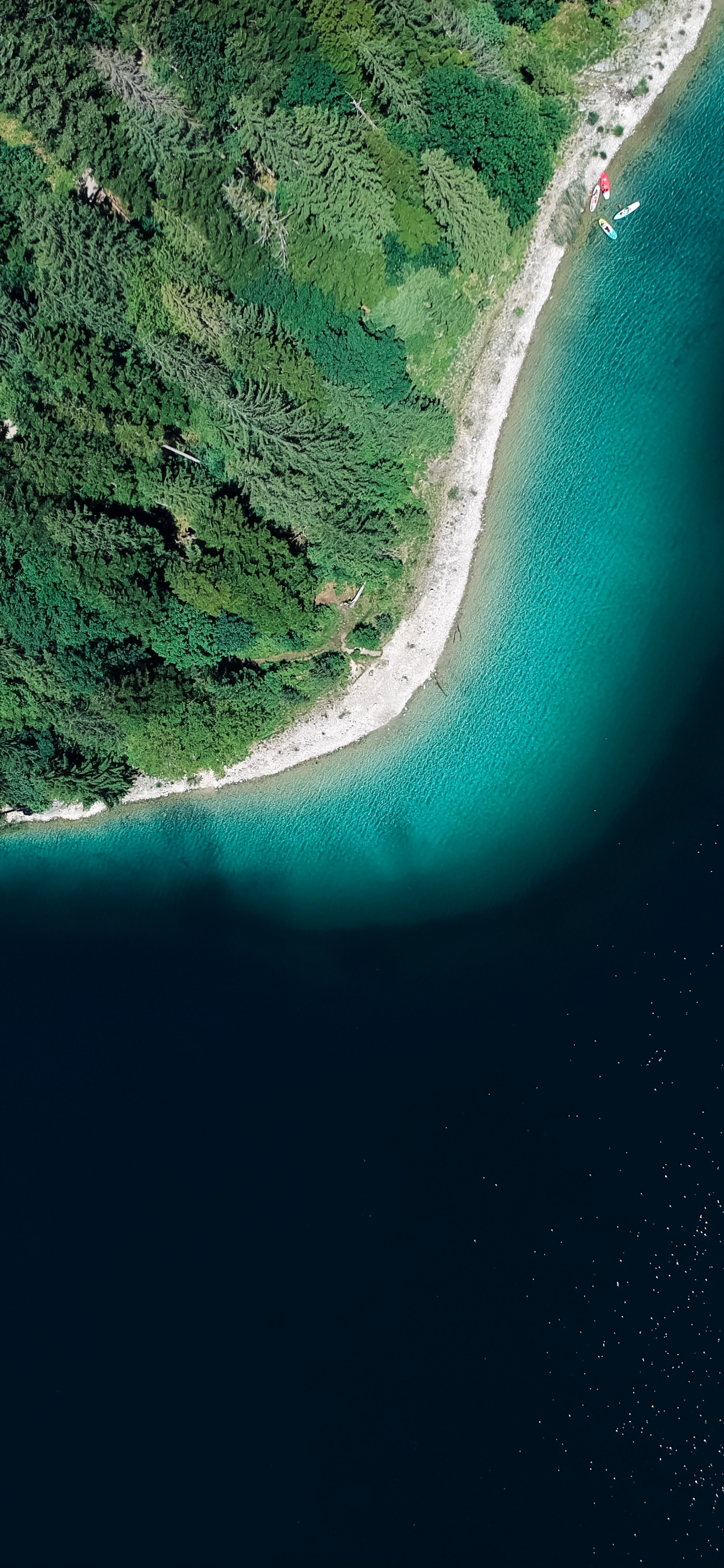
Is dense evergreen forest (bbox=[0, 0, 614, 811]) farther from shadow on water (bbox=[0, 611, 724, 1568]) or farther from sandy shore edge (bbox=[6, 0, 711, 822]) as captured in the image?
shadow on water (bbox=[0, 611, 724, 1568])

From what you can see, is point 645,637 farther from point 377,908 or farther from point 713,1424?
point 713,1424

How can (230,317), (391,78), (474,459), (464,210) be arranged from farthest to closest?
(474,459)
(230,317)
(464,210)
(391,78)

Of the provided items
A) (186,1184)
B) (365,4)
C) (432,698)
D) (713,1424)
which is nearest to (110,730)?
(432,698)

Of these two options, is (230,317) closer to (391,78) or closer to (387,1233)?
(391,78)

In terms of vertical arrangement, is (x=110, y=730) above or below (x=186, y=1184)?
above

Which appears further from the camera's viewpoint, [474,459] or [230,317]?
[474,459]

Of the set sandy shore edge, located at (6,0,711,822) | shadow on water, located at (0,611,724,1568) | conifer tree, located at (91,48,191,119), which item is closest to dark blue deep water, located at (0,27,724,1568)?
shadow on water, located at (0,611,724,1568)

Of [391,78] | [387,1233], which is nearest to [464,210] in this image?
[391,78]
